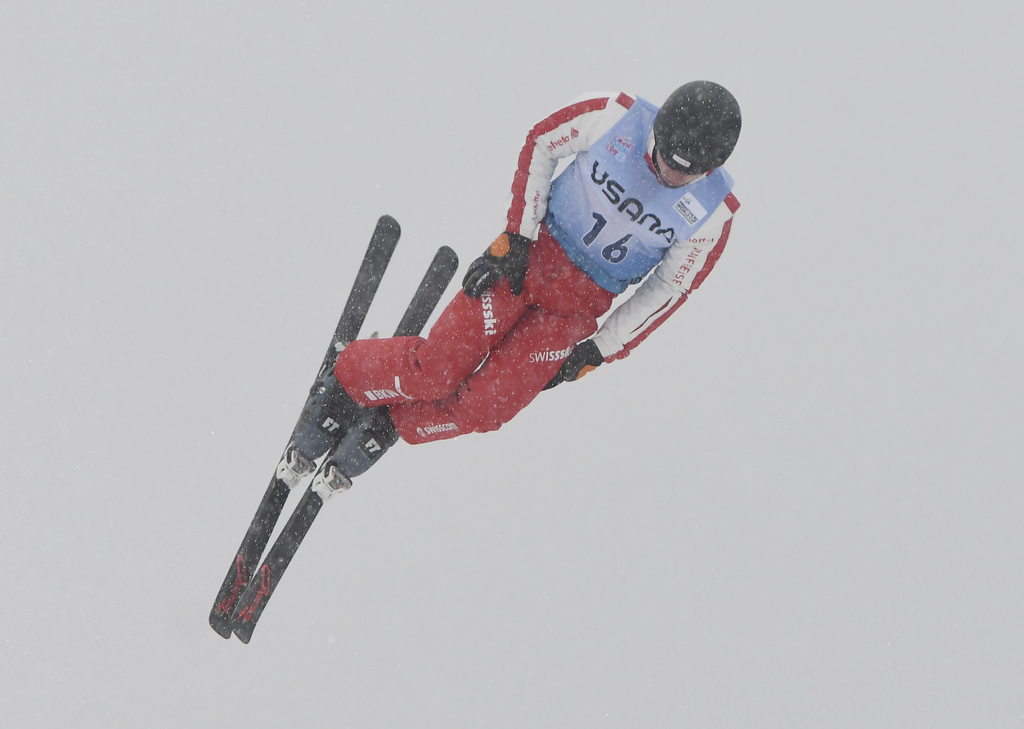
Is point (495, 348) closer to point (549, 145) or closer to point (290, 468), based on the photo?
point (549, 145)

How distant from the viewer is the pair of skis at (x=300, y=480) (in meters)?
3.88

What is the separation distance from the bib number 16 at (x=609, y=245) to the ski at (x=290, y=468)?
1.12 meters

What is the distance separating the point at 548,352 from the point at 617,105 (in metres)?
0.95

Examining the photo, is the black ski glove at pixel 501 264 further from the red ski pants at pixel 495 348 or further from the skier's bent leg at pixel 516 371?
the skier's bent leg at pixel 516 371

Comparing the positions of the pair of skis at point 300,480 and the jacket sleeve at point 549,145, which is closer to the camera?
the jacket sleeve at point 549,145

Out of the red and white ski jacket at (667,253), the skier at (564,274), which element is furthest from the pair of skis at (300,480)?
the red and white ski jacket at (667,253)

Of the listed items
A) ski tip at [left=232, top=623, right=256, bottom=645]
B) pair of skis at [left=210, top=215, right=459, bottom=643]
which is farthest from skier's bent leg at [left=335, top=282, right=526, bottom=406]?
ski tip at [left=232, top=623, right=256, bottom=645]

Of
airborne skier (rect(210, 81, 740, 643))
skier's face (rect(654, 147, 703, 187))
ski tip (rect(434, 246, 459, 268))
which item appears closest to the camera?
skier's face (rect(654, 147, 703, 187))

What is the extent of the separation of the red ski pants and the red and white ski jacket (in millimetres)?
130

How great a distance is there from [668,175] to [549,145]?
1.56 feet

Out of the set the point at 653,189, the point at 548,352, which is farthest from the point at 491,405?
the point at 653,189

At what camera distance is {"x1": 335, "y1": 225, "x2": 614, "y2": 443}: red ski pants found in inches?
135

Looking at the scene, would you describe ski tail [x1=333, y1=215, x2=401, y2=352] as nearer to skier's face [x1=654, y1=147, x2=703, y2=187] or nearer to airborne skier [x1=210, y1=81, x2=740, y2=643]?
airborne skier [x1=210, y1=81, x2=740, y2=643]

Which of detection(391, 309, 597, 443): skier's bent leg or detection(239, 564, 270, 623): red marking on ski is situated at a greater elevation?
detection(391, 309, 597, 443): skier's bent leg
